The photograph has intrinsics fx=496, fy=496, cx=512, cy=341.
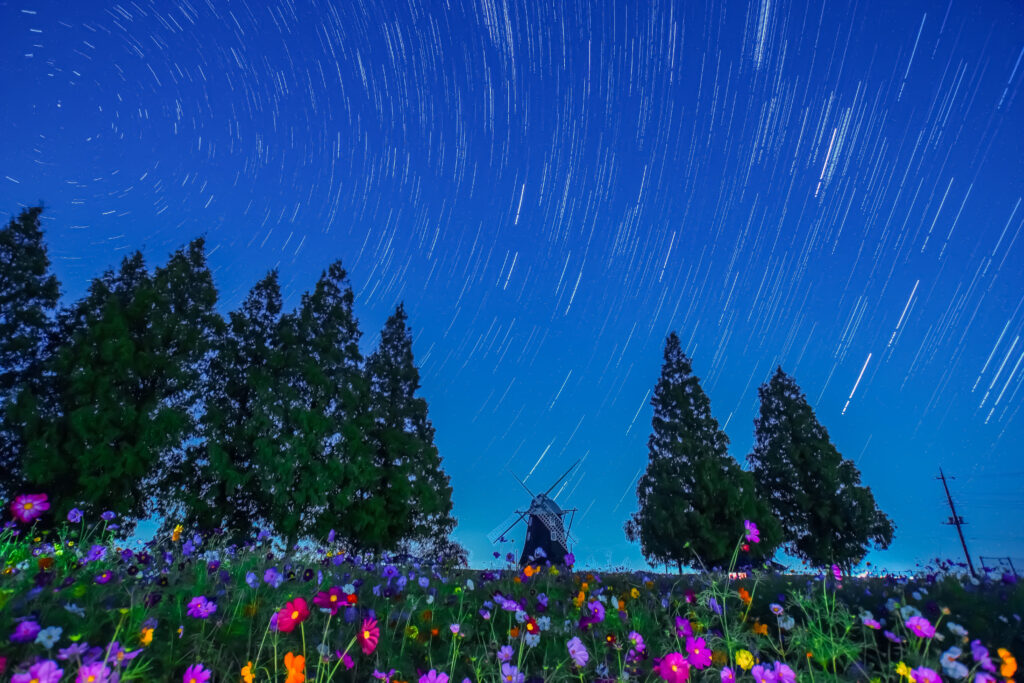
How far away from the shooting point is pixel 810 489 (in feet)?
87.8

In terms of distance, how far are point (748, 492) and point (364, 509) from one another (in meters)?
17.5

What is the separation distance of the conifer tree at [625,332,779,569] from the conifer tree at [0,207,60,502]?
24.7 m

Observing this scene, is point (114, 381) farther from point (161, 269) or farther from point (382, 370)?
point (382, 370)

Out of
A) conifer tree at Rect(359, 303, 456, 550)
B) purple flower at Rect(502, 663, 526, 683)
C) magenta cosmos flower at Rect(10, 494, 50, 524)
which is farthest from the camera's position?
conifer tree at Rect(359, 303, 456, 550)

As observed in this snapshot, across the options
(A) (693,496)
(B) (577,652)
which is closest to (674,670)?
(B) (577,652)

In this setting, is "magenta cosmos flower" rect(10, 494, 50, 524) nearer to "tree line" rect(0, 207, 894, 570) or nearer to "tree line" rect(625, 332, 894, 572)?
"tree line" rect(0, 207, 894, 570)

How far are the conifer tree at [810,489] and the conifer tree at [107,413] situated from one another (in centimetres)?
2810

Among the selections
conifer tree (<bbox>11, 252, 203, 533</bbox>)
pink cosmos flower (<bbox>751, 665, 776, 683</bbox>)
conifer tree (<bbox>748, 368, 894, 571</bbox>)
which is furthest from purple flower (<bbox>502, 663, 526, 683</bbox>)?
conifer tree (<bbox>748, 368, 894, 571</bbox>)

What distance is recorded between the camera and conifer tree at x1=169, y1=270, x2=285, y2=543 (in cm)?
1625

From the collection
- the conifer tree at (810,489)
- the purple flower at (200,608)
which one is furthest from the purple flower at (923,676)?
the conifer tree at (810,489)

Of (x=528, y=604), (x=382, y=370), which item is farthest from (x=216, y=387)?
(x=528, y=604)

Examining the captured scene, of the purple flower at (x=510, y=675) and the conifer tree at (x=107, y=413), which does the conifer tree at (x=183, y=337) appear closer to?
the conifer tree at (x=107, y=413)

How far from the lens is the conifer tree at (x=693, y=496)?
2302 centimetres

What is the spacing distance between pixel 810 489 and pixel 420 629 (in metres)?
28.7
